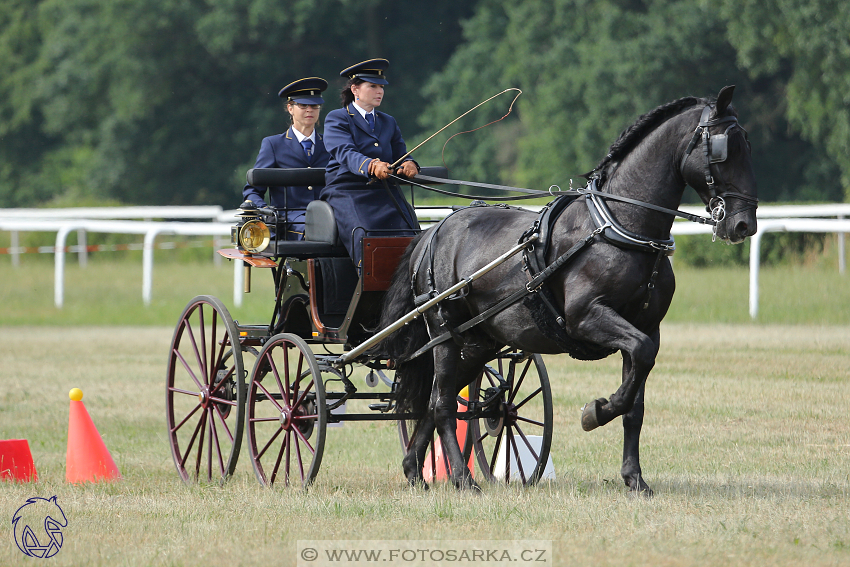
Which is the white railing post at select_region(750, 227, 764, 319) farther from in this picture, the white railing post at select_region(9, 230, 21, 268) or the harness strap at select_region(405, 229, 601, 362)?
the white railing post at select_region(9, 230, 21, 268)

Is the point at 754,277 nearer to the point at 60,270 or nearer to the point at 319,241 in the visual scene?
the point at 319,241

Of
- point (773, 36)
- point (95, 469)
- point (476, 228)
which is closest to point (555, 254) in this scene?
point (476, 228)

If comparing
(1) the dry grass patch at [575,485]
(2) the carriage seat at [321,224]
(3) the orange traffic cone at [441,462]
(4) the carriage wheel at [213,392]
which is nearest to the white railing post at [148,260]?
(1) the dry grass patch at [575,485]

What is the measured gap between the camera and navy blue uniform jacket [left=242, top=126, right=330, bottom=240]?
752 centimetres

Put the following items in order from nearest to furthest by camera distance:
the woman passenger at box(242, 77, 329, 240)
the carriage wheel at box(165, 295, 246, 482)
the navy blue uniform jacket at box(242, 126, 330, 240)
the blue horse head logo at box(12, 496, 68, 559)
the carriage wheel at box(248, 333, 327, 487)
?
the blue horse head logo at box(12, 496, 68, 559)
the carriage wheel at box(248, 333, 327, 487)
the carriage wheel at box(165, 295, 246, 482)
the navy blue uniform jacket at box(242, 126, 330, 240)
the woman passenger at box(242, 77, 329, 240)

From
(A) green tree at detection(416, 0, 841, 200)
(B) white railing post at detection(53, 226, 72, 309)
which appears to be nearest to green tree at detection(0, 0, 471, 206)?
(A) green tree at detection(416, 0, 841, 200)

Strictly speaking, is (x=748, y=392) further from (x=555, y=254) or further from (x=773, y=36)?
(x=773, y=36)

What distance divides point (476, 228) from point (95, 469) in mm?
2780

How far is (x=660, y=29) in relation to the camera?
1009 inches

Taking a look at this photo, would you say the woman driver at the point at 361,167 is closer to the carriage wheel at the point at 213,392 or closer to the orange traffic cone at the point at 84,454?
the carriage wheel at the point at 213,392

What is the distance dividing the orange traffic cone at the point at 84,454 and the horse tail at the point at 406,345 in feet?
6.15

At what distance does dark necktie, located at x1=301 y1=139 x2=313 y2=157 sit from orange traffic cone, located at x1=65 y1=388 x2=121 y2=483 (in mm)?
2066

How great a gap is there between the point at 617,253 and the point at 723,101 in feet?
2.70

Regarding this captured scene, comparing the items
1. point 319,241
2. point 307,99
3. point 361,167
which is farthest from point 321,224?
point 307,99
